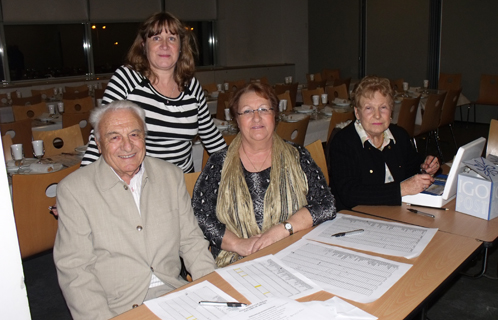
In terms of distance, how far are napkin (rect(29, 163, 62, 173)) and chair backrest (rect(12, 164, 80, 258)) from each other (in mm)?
549

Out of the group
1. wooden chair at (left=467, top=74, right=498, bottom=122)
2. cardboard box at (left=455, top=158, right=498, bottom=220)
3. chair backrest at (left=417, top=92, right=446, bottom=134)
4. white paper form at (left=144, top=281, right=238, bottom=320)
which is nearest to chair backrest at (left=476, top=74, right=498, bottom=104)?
wooden chair at (left=467, top=74, right=498, bottom=122)

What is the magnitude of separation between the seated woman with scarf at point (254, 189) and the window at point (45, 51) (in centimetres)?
760

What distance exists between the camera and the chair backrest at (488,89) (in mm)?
7945

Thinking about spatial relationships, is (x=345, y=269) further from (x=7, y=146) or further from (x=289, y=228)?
(x=7, y=146)

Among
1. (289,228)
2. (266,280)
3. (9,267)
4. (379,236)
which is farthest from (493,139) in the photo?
(9,267)

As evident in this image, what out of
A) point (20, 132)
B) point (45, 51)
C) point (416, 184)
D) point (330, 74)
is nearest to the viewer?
point (416, 184)

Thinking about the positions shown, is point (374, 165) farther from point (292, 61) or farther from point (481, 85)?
point (292, 61)

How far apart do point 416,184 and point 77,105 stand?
16.2 feet

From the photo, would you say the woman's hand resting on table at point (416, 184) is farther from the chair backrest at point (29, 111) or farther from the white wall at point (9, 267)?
the chair backrest at point (29, 111)

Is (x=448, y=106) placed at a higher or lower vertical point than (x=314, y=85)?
lower

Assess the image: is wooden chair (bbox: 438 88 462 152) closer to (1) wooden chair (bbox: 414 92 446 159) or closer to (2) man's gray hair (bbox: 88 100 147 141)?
(1) wooden chair (bbox: 414 92 446 159)

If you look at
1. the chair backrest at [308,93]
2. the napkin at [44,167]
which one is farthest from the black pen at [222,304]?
the chair backrest at [308,93]

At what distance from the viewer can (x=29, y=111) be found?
5.64m

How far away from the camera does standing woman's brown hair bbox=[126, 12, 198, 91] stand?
2400 millimetres
